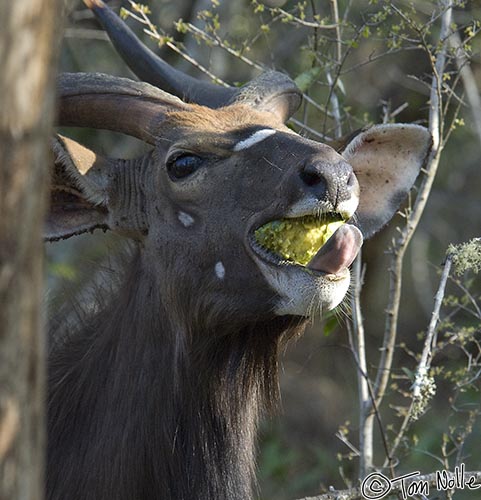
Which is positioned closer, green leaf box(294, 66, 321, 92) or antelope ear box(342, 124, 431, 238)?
antelope ear box(342, 124, 431, 238)

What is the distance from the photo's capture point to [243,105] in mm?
6688

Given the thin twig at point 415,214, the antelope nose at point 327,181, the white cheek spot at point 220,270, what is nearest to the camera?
the antelope nose at point 327,181

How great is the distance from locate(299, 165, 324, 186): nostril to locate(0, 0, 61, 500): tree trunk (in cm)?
274

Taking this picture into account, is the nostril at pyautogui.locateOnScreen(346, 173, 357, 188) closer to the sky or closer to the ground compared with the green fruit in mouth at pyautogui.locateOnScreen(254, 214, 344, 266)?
closer to the sky

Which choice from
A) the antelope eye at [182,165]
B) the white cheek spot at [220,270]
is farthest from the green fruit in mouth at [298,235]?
the antelope eye at [182,165]

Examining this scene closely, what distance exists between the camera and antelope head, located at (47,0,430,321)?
5371 mm

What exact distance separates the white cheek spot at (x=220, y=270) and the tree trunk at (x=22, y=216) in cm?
312

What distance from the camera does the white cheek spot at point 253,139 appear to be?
585 cm

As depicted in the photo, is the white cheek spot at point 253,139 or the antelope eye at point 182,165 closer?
the white cheek spot at point 253,139

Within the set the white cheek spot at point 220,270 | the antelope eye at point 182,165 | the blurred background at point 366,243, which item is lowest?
the blurred background at point 366,243

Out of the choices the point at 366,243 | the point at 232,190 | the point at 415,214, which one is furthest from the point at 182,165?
the point at 366,243

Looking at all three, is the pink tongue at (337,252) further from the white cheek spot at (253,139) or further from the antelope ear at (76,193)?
the antelope ear at (76,193)

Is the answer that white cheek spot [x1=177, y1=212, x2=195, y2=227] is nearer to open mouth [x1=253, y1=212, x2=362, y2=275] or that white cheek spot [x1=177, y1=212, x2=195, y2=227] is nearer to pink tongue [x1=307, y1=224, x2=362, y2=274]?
open mouth [x1=253, y1=212, x2=362, y2=275]

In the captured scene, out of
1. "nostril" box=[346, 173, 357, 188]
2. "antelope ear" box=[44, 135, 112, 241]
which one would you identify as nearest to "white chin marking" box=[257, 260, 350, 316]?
"nostril" box=[346, 173, 357, 188]
